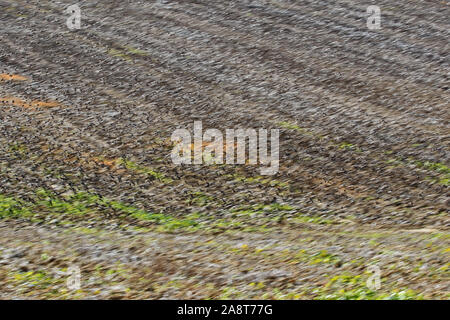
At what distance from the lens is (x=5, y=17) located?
1577cm

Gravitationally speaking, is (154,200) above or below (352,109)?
below

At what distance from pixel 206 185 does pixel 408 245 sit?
9.16 ft

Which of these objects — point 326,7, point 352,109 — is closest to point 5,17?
point 326,7

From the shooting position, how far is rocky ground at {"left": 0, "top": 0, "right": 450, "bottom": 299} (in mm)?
6938

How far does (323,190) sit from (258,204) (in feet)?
2.81

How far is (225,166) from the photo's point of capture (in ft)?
30.8

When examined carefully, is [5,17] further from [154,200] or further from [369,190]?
[369,190]

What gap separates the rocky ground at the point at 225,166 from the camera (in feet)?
22.8

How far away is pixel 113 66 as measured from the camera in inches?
515
